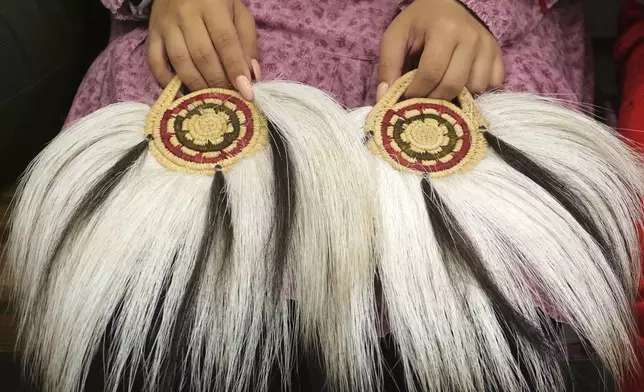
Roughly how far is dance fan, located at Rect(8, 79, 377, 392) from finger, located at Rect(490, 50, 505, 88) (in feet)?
0.61

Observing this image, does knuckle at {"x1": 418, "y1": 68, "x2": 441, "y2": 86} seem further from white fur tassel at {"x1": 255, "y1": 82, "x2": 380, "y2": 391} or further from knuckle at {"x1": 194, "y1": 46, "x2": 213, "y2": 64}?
knuckle at {"x1": 194, "y1": 46, "x2": 213, "y2": 64}

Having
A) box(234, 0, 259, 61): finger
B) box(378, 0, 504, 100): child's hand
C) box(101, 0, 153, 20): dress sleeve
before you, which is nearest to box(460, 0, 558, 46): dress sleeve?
box(378, 0, 504, 100): child's hand

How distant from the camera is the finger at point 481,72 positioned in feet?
2.14

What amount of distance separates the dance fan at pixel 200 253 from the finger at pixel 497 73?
185 millimetres

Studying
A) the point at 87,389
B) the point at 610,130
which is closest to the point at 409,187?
the point at 610,130

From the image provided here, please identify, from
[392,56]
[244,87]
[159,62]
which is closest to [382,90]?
[392,56]

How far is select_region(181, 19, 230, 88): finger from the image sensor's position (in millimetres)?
652

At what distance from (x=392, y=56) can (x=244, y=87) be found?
160 mm

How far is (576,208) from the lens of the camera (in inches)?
21.8

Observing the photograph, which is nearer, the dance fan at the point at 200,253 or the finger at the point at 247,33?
the dance fan at the point at 200,253

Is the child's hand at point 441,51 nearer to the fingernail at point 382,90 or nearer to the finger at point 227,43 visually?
the fingernail at point 382,90

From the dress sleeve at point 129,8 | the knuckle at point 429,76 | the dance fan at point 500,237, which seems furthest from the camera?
the dress sleeve at point 129,8

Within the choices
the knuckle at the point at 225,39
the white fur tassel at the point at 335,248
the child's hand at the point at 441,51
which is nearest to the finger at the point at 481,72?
the child's hand at the point at 441,51

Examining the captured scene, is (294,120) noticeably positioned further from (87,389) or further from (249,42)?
(87,389)
